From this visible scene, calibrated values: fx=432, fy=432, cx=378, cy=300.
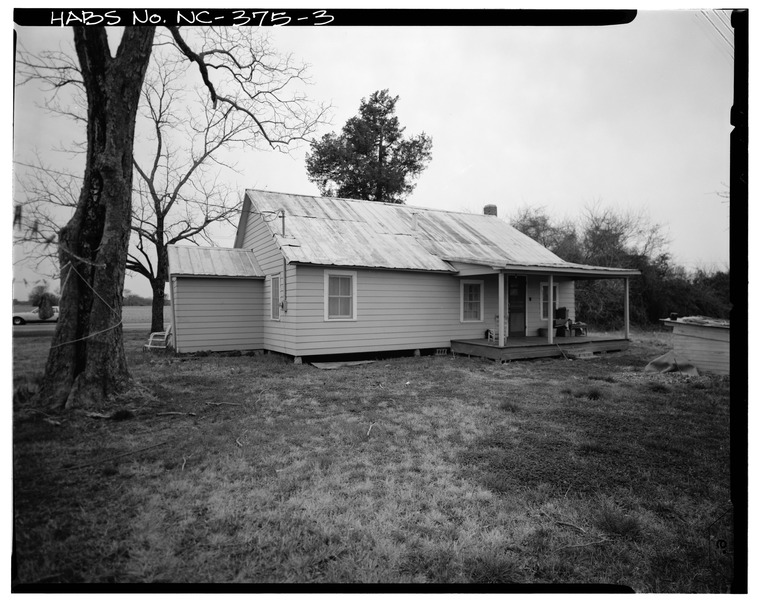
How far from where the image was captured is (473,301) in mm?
11875

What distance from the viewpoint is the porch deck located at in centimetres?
1016

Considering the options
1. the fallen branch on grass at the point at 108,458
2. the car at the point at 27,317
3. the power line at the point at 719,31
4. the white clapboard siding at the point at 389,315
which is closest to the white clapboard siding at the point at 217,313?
the white clapboard siding at the point at 389,315

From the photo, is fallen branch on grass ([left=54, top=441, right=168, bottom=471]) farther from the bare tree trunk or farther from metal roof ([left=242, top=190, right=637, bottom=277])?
metal roof ([left=242, top=190, right=637, bottom=277])

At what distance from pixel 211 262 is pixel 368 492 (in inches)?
366

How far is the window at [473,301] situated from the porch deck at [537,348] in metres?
0.72

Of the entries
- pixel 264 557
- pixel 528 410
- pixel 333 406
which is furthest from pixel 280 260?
pixel 264 557

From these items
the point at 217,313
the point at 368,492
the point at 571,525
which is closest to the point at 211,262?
the point at 217,313

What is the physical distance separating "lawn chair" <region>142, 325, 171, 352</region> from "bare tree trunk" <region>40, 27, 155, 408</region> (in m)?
7.21

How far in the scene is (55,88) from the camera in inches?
97.0

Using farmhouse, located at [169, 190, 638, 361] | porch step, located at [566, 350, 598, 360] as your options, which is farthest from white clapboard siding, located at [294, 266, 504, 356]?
porch step, located at [566, 350, 598, 360]

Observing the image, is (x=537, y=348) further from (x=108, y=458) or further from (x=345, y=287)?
(x=108, y=458)

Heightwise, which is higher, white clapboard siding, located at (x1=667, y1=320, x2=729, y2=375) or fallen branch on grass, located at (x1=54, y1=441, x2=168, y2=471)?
white clapboard siding, located at (x1=667, y1=320, x2=729, y2=375)

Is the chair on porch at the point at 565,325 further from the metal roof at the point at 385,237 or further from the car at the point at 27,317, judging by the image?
the car at the point at 27,317

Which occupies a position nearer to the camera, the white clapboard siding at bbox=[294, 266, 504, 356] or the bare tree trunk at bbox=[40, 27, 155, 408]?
the bare tree trunk at bbox=[40, 27, 155, 408]
